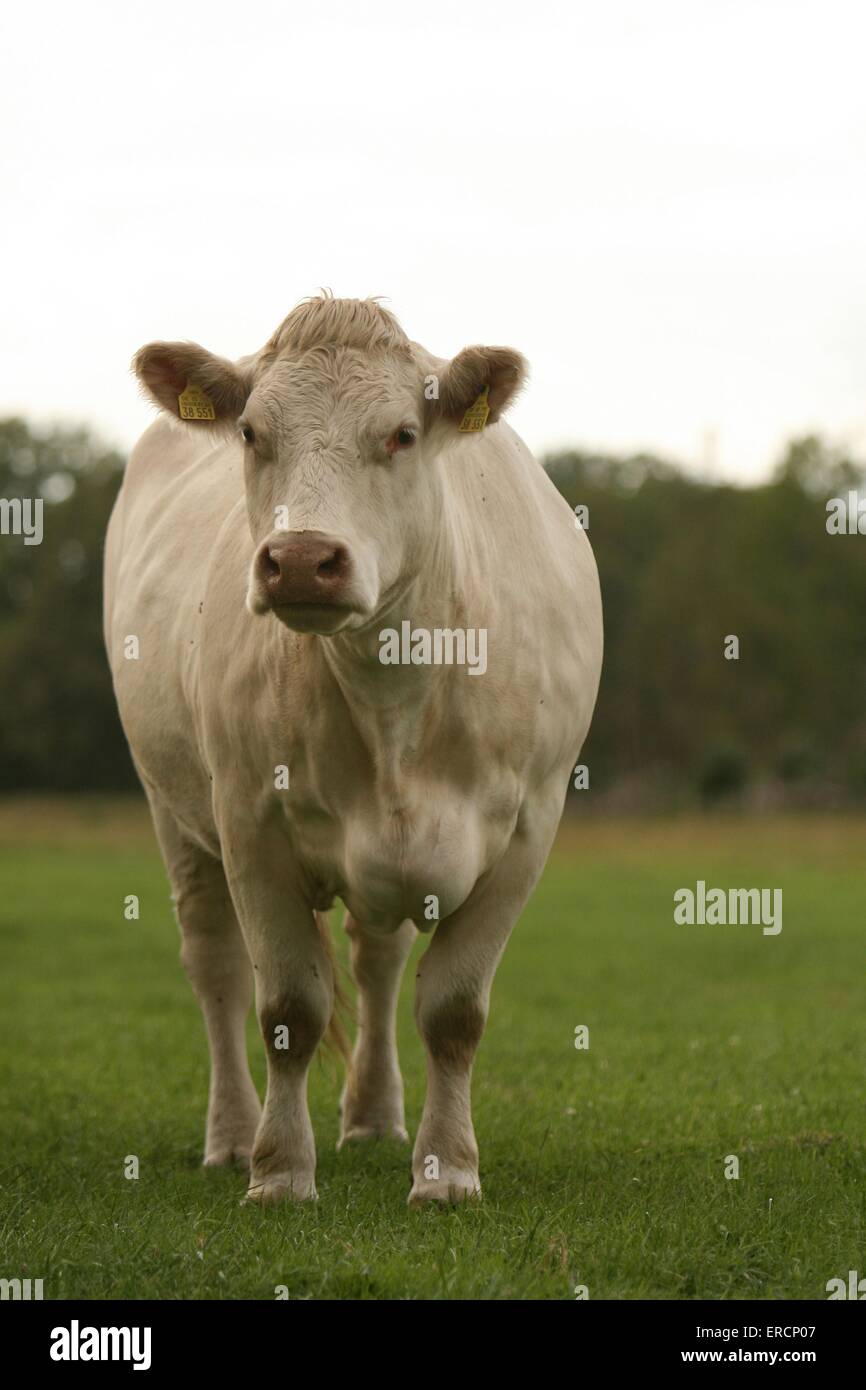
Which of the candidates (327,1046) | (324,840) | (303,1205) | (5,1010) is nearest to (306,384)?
(324,840)

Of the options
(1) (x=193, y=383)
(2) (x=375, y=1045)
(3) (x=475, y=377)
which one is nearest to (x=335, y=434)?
(3) (x=475, y=377)

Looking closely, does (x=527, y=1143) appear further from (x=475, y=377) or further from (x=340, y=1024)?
(x=475, y=377)

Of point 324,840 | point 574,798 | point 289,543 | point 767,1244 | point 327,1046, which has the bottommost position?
point 767,1244

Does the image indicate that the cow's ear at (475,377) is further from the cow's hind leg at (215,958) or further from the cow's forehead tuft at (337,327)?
the cow's hind leg at (215,958)

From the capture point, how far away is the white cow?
5516 mm

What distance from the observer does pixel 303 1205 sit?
5.98 meters

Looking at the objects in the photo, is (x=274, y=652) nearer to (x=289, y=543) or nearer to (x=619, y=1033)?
(x=289, y=543)

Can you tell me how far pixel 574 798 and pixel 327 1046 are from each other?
3910 cm

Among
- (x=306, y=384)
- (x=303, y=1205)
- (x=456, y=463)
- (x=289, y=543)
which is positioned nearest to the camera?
(x=289, y=543)

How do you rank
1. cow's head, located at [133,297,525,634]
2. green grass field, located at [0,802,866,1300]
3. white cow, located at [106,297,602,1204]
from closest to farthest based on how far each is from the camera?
green grass field, located at [0,802,866,1300]
cow's head, located at [133,297,525,634]
white cow, located at [106,297,602,1204]

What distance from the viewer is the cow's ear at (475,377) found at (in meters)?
5.82

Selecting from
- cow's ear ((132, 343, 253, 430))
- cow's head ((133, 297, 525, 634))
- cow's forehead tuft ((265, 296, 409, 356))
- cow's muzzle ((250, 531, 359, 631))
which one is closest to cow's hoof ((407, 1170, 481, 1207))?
cow's head ((133, 297, 525, 634))

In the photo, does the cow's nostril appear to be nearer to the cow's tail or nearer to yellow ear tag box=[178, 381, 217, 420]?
yellow ear tag box=[178, 381, 217, 420]

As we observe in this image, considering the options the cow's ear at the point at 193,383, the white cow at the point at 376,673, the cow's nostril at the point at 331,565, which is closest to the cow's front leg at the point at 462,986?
the white cow at the point at 376,673
